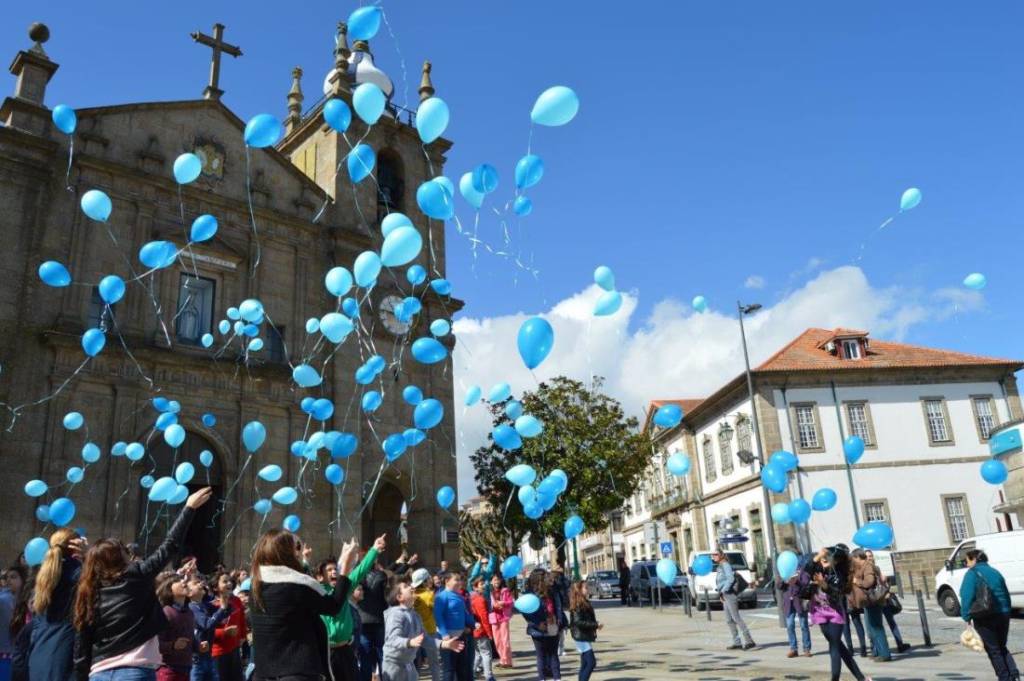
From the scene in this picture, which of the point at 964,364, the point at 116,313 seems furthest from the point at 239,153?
the point at 964,364

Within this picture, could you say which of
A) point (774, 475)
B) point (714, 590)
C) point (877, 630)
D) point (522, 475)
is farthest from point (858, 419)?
point (522, 475)

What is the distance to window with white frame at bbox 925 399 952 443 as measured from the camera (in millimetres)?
33812

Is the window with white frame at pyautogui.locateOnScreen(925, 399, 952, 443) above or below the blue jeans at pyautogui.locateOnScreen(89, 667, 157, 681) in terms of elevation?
above

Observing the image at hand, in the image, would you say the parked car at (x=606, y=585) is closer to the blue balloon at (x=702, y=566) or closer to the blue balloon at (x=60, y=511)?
the blue balloon at (x=702, y=566)

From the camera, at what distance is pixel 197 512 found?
720 inches

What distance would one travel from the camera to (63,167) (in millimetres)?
19719

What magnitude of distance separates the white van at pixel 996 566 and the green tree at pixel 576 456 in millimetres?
11906

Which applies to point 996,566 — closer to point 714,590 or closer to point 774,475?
point 714,590

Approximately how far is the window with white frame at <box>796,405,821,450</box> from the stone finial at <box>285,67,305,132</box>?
24.2 m

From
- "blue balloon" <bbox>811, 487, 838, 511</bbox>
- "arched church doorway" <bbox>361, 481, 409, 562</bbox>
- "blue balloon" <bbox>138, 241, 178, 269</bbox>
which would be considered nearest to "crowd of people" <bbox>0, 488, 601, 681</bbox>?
"blue balloon" <bbox>811, 487, 838, 511</bbox>

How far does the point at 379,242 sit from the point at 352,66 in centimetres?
681

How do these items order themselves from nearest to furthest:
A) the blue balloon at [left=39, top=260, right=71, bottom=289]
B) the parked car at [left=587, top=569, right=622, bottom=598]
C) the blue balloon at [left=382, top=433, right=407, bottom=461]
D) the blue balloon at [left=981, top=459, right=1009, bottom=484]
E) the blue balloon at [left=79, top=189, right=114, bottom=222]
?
the blue balloon at [left=981, top=459, right=1009, bottom=484]
the blue balloon at [left=79, top=189, right=114, bottom=222]
the blue balloon at [left=382, top=433, right=407, bottom=461]
the blue balloon at [left=39, top=260, right=71, bottom=289]
the parked car at [left=587, top=569, right=622, bottom=598]

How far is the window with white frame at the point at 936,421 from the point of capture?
1331 inches

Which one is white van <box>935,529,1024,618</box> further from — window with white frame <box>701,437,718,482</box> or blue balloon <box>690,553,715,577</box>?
window with white frame <box>701,437,718,482</box>
